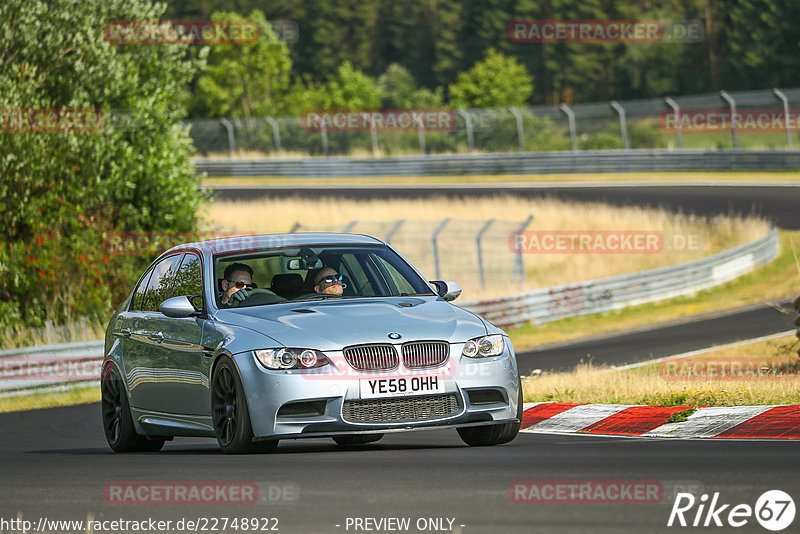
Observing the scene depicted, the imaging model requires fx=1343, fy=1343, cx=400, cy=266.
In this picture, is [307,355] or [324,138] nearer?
[307,355]

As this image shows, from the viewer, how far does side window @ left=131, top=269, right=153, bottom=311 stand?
10.8 metres

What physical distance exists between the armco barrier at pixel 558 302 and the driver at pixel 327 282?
10.9 meters

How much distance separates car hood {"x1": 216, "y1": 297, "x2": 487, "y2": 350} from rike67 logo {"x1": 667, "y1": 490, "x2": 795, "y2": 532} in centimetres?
271

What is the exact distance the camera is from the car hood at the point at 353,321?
28.0 ft

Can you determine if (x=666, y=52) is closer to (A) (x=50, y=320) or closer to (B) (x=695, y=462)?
(A) (x=50, y=320)

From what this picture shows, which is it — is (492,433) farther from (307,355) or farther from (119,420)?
(119,420)

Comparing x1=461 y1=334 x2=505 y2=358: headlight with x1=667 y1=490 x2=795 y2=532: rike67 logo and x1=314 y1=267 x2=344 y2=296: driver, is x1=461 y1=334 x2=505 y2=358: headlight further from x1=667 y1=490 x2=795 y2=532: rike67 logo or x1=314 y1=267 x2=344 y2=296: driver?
x1=667 y1=490 x2=795 y2=532: rike67 logo

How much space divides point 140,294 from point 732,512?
6.15 metres

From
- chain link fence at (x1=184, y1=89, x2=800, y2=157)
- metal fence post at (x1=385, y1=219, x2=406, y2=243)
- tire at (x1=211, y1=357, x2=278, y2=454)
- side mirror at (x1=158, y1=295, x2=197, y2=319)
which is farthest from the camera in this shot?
chain link fence at (x1=184, y1=89, x2=800, y2=157)

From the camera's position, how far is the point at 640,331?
24703 mm

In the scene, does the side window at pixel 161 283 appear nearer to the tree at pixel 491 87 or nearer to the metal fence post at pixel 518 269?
the metal fence post at pixel 518 269

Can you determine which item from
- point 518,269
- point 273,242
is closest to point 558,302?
point 518,269

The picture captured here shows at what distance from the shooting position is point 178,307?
30.8 ft
